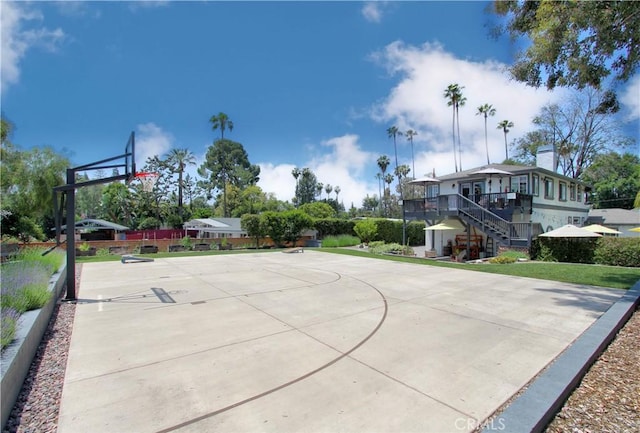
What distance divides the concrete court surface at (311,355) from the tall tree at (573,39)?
202 inches

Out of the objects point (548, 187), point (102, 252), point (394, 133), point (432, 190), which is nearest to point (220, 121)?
point (102, 252)

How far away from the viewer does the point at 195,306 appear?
6633 mm

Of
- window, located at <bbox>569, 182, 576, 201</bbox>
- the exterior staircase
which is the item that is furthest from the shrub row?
window, located at <bbox>569, 182, 576, 201</bbox>

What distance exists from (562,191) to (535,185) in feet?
16.2

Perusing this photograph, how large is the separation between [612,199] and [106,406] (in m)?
45.6

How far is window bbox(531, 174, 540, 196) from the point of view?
1738cm

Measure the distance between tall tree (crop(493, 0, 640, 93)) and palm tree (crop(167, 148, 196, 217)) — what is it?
41.9m

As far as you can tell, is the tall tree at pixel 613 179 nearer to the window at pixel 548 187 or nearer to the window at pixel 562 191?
the window at pixel 562 191

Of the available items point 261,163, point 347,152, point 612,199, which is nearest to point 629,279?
point 612,199

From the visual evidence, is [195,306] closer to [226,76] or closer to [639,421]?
[639,421]

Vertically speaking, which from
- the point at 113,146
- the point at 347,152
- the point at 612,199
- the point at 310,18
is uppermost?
Answer: the point at 347,152

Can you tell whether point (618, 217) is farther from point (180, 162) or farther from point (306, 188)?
point (306, 188)

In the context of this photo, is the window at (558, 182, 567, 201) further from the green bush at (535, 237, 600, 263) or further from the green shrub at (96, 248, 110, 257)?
the green shrub at (96, 248, 110, 257)

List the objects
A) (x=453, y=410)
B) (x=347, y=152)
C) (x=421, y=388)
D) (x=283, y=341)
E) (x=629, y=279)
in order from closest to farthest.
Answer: (x=453, y=410)
(x=421, y=388)
(x=283, y=341)
(x=629, y=279)
(x=347, y=152)
